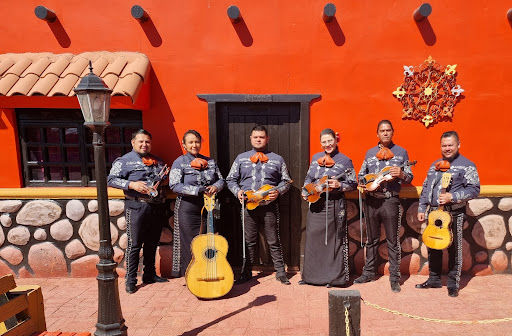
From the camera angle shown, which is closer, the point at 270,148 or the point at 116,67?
the point at 116,67

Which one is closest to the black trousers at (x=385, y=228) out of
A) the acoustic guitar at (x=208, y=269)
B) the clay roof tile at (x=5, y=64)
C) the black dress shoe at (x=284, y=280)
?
the black dress shoe at (x=284, y=280)

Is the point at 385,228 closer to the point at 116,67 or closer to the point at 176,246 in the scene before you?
the point at 176,246

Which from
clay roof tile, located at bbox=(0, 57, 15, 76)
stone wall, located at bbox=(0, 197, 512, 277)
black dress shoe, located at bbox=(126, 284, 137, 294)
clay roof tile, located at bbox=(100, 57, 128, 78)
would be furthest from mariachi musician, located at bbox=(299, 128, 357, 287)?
clay roof tile, located at bbox=(0, 57, 15, 76)

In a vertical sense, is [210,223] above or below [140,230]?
above

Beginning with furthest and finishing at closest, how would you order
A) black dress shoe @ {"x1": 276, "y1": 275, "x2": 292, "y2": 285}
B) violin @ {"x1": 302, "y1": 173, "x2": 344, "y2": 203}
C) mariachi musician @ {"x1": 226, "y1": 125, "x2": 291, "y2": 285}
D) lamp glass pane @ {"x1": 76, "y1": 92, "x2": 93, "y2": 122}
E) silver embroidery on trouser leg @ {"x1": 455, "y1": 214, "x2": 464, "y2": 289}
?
black dress shoe @ {"x1": 276, "y1": 275, "x2": 292, "y2": 285}, mariachi musician @ {"x1": 226, "y1": 125, "x2": 291, "y2": 285}, violin @ {"x1": 302, "y1": 173, "x2": 344, "y2": 203}, silver embroidery on trouser leg @ {"x1": 455, "y1": 214, "x2": 464, "y2": 289}, lamp glass pane @ {"x1": 76, "y1": 92, "x2": 93, "y2": 122}

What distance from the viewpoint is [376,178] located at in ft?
14.7

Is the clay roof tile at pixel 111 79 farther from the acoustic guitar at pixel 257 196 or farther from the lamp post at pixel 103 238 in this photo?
the acoustic guitar at pixel 257 196

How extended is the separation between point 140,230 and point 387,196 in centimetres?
339

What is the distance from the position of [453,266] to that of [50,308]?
5.22 meters

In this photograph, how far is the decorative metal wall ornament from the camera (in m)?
4.83

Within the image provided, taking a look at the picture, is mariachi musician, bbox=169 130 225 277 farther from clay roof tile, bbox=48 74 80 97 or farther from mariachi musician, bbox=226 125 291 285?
clay roof tile, bbox=48 74 80 97

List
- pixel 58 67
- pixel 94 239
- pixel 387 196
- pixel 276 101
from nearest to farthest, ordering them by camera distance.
Result: pixel 387 196
pixel 58 67
pixel 276 101
pixel 94 239

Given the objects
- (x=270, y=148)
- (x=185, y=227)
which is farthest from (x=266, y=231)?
(x=270, y=148)

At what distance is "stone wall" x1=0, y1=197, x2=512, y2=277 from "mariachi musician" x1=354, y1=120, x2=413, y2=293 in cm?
38
